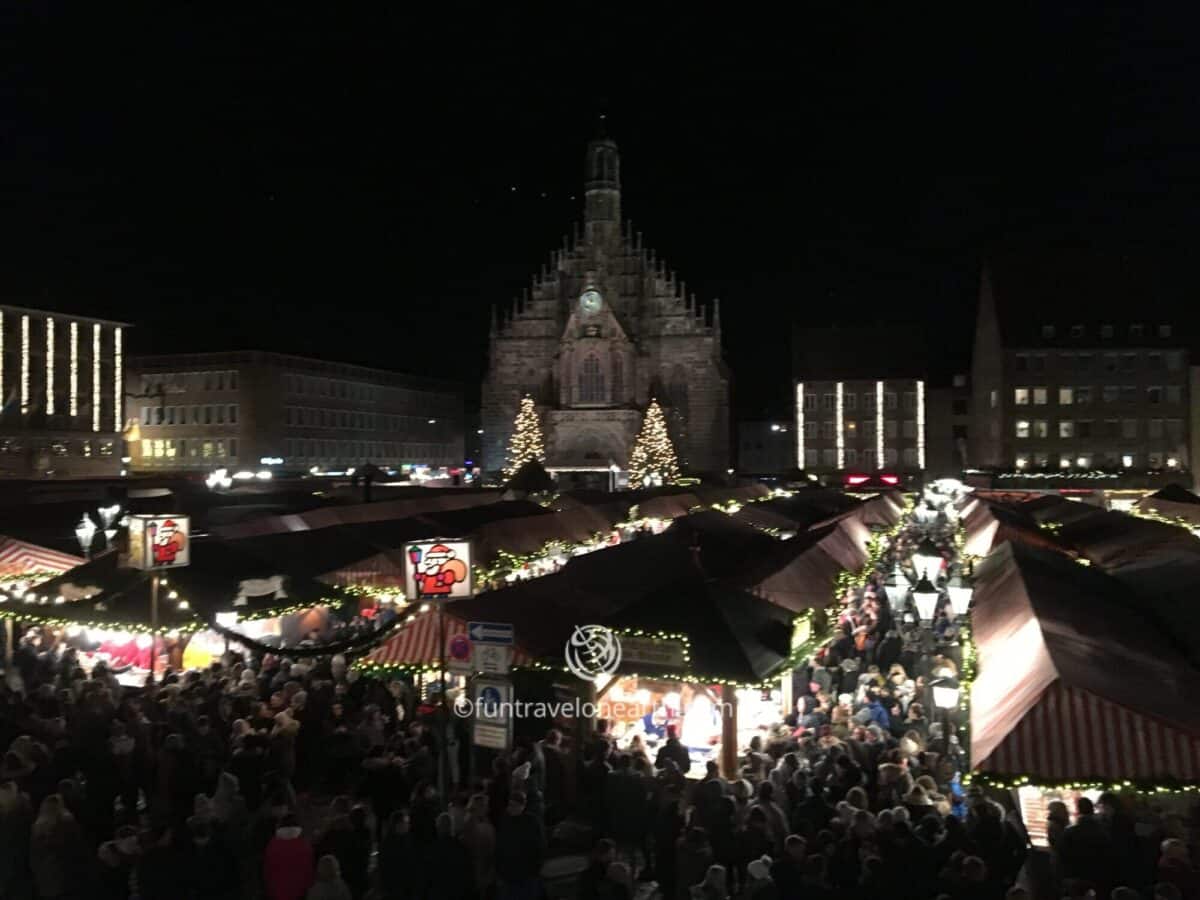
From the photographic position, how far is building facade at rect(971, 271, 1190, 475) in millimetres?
60062

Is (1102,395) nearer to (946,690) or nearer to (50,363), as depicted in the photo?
(946,690)

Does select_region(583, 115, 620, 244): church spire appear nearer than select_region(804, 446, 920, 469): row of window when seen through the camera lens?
No

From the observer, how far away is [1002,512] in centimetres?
2662

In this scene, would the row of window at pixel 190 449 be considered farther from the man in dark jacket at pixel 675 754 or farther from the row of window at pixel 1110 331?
the man in dark jacket at pixel 675 754

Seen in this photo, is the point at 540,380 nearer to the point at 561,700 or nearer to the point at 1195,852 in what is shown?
the point at 561,700

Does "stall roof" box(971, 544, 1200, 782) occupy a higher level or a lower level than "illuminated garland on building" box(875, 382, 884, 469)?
lower

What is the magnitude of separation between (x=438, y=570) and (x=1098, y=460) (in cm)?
5901

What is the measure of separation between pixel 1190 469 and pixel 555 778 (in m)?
59.4

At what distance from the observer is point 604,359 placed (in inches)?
2648

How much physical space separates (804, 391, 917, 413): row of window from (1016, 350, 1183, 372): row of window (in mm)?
7296

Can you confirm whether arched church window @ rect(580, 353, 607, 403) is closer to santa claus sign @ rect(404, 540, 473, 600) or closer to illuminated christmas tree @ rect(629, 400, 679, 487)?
illuminated christmas tree @ rect(629, 400, 679, 487)

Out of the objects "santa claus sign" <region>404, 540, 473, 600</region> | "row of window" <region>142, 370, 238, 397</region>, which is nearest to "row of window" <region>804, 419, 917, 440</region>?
"row of window" <region>142, 370, 238, 397</region>

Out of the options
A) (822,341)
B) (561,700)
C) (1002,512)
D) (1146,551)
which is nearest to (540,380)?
(822,341)

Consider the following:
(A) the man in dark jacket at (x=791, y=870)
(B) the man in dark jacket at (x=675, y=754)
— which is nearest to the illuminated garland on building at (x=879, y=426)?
(B) the man in dark jacket at (x=675, y=754)
